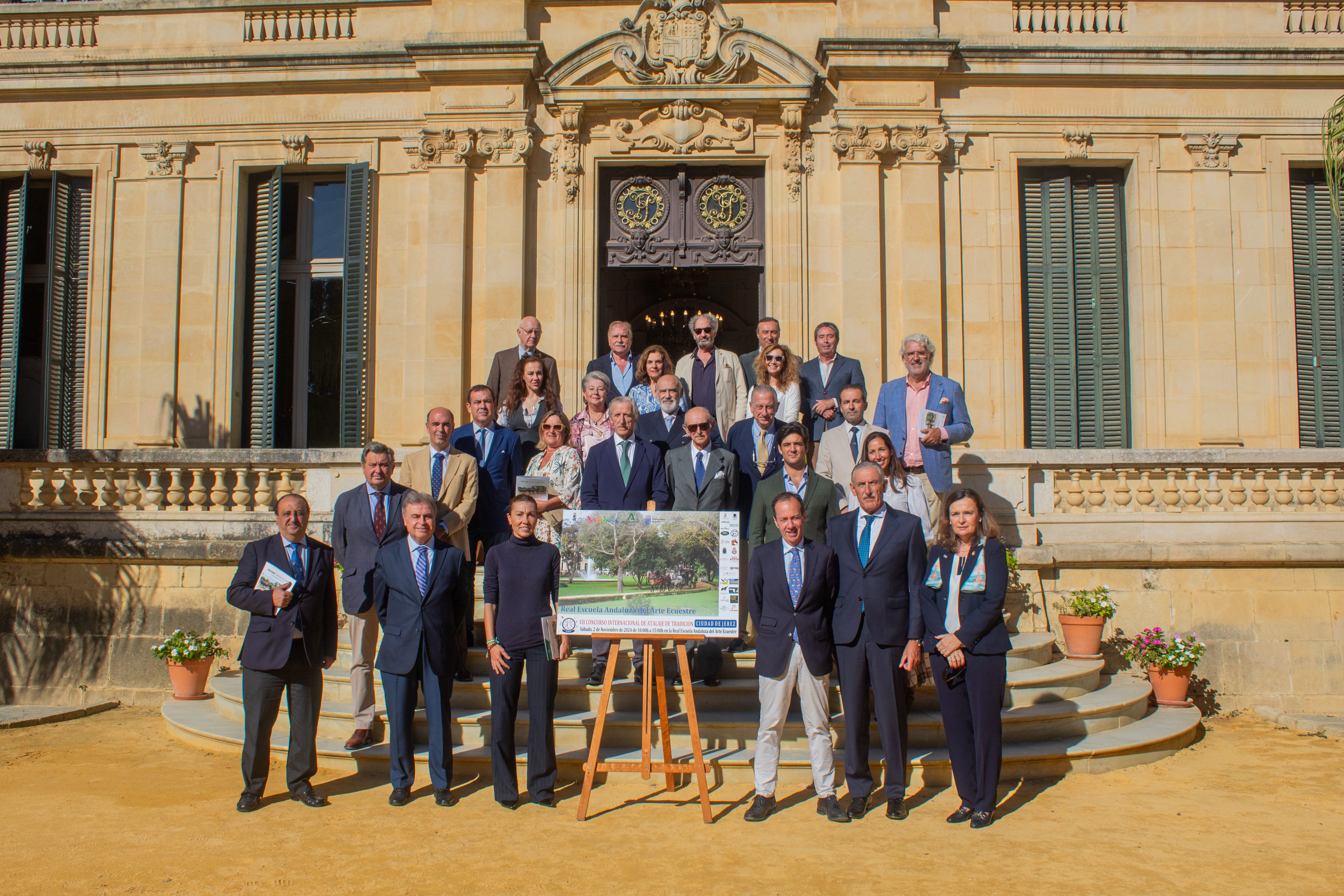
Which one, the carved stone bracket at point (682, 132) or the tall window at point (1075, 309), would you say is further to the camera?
the tall window at point (1075, 309)

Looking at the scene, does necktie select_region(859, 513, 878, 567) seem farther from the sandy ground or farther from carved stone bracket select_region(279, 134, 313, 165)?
carved stone bracket select_region(279, 134, 313, 165)

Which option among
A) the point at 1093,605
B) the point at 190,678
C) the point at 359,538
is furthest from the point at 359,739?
the point at 1093,605

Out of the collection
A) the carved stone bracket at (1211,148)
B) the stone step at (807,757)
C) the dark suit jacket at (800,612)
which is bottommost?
the stone step at (807,757)

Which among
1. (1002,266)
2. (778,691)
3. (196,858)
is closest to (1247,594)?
(1002,266)

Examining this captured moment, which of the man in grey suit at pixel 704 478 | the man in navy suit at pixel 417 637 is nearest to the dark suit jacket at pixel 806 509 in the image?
the man in grey suit at pixel 704 478

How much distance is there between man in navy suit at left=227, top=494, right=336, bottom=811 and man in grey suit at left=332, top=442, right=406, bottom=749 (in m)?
0.40

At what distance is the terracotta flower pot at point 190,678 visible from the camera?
324 inches

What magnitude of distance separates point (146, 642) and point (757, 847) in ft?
21.1

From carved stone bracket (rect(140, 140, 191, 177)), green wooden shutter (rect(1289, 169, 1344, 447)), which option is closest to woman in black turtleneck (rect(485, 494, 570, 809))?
carved stone bracket (rect(140, 140, 191, 177))

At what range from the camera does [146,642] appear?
9055 mm

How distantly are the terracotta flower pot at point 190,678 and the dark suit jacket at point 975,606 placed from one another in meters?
5.81

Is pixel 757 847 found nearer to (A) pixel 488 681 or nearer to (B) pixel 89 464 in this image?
(A) pixel 488 681

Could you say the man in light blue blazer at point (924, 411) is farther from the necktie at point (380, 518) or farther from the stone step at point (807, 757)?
the necktie at point (380, 518)

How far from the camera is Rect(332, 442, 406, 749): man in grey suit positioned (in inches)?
248
